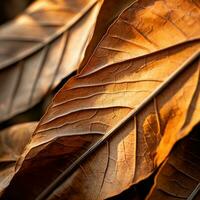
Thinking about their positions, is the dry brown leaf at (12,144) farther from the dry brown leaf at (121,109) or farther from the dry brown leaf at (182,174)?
the dry brown leaf at (182,174)

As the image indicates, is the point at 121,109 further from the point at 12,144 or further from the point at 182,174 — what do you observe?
the point at 12,144

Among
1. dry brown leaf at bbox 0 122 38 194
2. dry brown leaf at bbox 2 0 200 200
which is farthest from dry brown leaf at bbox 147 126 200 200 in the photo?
dry brown leaf at bbox 0 122 38 194

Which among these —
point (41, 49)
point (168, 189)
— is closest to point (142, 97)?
point (168, 189)

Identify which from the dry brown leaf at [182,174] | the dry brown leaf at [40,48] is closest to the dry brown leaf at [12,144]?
the dry brown leaf at [40,48]

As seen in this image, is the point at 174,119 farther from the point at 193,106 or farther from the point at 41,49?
the point at 41,49

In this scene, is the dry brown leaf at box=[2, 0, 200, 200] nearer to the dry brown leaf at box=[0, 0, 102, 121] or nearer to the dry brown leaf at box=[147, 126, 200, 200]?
the dry brown leaf at box=[147, 126, 200, 200]

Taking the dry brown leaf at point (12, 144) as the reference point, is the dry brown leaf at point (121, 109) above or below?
above

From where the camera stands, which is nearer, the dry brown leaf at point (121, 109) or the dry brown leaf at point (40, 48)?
the dry brown leaf at point (121, 109)
